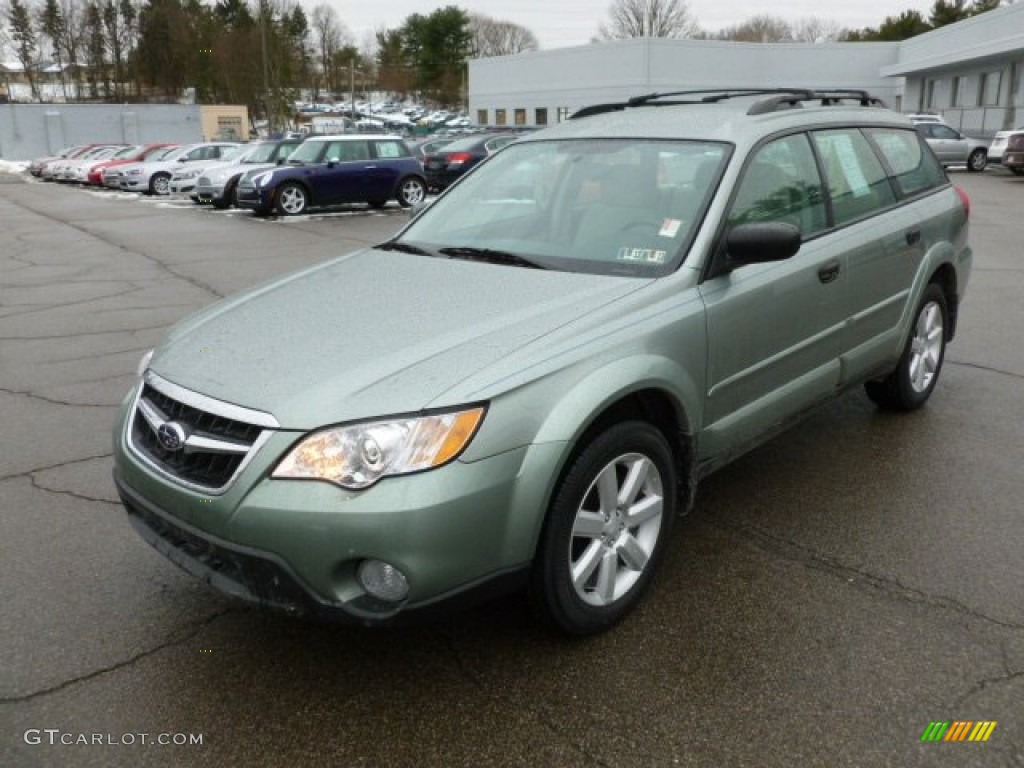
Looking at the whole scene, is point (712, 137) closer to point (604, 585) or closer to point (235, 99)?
point (604, 585)

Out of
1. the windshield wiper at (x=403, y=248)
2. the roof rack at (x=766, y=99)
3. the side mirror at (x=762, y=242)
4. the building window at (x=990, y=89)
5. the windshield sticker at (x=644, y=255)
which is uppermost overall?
the building window at (x=990, y=89)

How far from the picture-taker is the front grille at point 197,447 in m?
2.54

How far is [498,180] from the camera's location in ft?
14.2

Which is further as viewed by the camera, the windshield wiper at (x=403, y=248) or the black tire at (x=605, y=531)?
the windshield wiper at (x=403, y=248)

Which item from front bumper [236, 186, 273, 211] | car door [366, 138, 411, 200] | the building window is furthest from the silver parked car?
front bumper [236, 186, 273, 211]

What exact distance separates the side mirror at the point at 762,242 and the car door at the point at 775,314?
0.12m

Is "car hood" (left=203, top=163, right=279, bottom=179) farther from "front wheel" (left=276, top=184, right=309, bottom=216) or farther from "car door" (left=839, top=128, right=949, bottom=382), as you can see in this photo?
"car door" (left=839, top=128, right=949, bottom=382)

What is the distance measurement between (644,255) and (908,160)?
2471mm

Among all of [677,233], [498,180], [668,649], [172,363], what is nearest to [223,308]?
[172,363]

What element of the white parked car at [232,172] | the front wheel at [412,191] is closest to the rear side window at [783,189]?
the front wheel at [412,191]

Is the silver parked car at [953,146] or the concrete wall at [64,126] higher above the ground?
the concrete wall at [64,126]

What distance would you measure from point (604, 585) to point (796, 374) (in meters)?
1.47

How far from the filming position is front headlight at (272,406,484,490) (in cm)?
243

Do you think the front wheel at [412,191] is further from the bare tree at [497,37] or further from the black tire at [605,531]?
the bare tree at [497,37]
